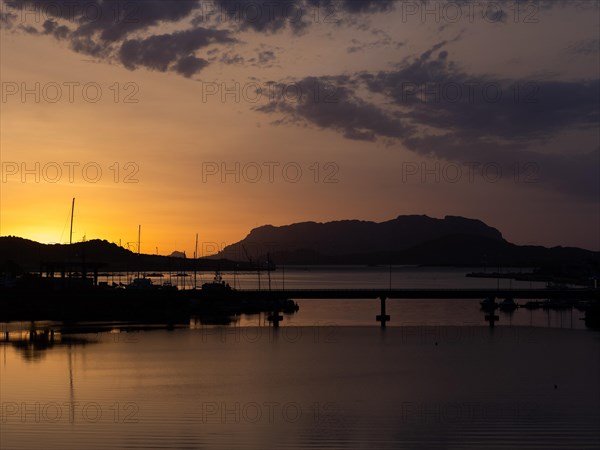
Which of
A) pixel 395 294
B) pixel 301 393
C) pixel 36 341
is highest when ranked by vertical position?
pixel 395 294

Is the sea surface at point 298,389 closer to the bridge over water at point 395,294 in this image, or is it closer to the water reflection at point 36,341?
the water reflection at point 36,341

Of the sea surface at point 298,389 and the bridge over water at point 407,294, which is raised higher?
the bridge over water at point 407,294

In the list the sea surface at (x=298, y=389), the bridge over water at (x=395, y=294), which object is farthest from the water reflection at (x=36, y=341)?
the bridge over water at (x=395, y=294)

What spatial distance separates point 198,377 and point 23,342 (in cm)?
2693

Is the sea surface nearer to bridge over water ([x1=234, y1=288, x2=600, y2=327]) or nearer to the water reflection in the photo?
the water reflection

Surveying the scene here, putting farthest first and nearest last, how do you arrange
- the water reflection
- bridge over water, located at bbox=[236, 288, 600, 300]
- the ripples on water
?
bridge over water, located at bbox=[236, 288, 600, 300], the water reflection, the ripples on water

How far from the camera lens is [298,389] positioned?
4894 centimetres

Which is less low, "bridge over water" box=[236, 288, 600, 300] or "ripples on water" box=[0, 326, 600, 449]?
"bridge over water" box=[236, 288, 600, 300]

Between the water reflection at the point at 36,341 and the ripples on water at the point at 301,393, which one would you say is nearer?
the ripples on water at the point at 301,393

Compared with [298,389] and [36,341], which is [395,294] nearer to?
[36,341]

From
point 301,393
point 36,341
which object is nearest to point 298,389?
point 301,393

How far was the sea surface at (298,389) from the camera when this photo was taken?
116 ft

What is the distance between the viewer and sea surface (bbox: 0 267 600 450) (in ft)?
116

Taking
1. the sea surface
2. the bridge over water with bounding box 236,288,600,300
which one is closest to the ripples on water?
the sea surface
